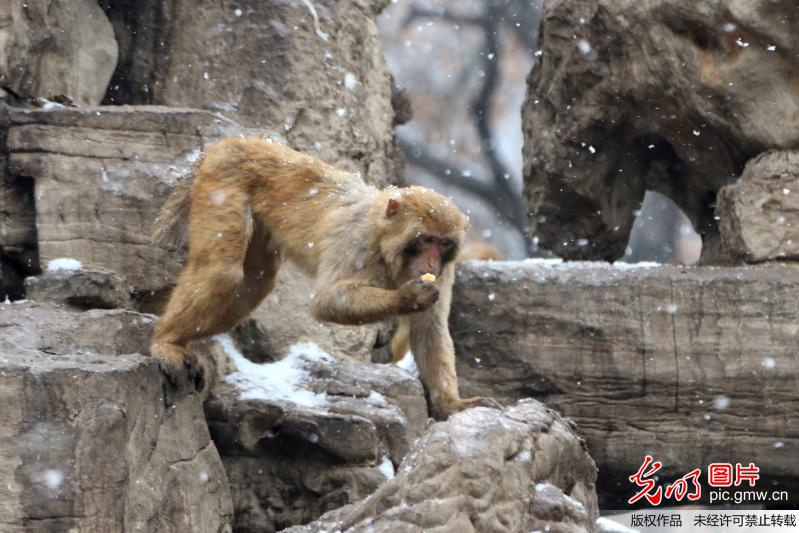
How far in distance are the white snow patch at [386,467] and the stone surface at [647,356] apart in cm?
101

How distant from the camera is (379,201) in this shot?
16.2 feet

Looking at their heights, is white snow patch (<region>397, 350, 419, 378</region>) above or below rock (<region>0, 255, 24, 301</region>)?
below

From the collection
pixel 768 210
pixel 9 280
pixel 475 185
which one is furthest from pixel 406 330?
pixel 475 185

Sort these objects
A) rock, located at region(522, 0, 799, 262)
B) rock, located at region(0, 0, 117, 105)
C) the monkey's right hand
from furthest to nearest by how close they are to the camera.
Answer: rock, located at region(522, 0, 799, 262), rock, located at region(0, 0, 117, 105), the monkey's right hand

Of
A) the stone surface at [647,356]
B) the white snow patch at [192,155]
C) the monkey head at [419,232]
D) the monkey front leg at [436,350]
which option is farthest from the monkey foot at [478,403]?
the white snow patch at [192,155]

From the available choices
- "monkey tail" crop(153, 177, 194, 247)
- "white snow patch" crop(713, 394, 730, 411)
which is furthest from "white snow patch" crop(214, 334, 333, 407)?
"white snow patch" crop(713, 394, 730, 411)

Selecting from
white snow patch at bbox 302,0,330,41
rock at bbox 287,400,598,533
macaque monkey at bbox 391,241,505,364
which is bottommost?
rock at bbox 287,400,598,533

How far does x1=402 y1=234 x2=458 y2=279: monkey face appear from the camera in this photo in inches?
184

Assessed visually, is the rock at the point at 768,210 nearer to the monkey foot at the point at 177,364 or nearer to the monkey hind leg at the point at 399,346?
the monkey hind leg at the point at 399,346

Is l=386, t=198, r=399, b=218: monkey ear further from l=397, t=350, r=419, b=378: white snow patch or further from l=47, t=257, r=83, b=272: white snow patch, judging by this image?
l=397, t=350, r=419, b=378: white snow patch

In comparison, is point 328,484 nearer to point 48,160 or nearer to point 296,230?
point 296,230

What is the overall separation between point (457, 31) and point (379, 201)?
35.1 feet

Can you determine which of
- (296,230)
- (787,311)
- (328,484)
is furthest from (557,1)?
(328,484)

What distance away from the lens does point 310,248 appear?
16.6ft
